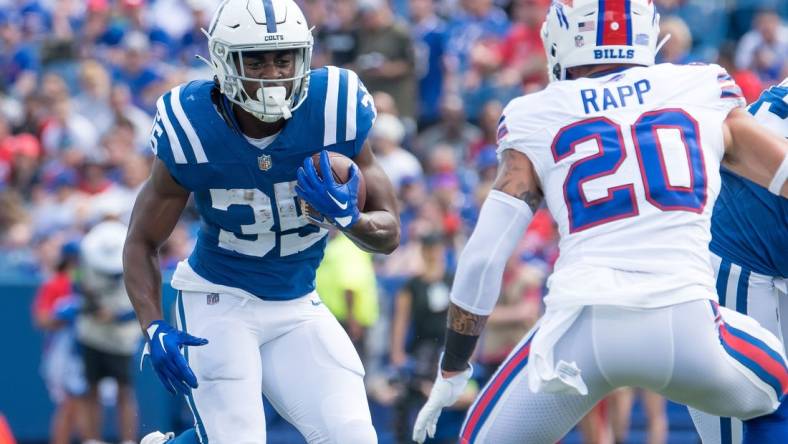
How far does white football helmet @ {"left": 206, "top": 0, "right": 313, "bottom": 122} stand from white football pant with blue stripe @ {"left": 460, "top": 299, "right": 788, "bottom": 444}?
1.11m

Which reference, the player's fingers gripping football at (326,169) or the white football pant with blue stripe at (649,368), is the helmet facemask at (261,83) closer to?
the player's fingers gripping football at (326,169)

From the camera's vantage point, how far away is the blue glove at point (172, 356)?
13.8ft

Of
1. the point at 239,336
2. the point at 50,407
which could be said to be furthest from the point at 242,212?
the point at 50,407

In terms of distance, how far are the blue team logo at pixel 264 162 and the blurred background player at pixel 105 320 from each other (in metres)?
4.15

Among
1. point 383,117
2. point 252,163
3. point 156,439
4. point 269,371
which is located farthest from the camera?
point 383,117

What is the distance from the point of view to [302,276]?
15.1 feet

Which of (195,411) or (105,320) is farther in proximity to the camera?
(105,320)

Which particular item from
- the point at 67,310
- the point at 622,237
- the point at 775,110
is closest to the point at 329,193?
the point at 622,237

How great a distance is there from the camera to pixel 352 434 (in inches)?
167

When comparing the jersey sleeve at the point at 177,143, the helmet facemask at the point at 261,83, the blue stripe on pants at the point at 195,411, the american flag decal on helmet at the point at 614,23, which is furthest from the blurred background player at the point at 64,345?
the american flag decal on helmet at the point at 614,23

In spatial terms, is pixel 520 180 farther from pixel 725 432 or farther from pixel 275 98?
pixel 725 432

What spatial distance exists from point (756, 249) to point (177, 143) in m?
1.91

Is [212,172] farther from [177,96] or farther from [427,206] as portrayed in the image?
[427,206]

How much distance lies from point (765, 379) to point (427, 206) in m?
5.15
